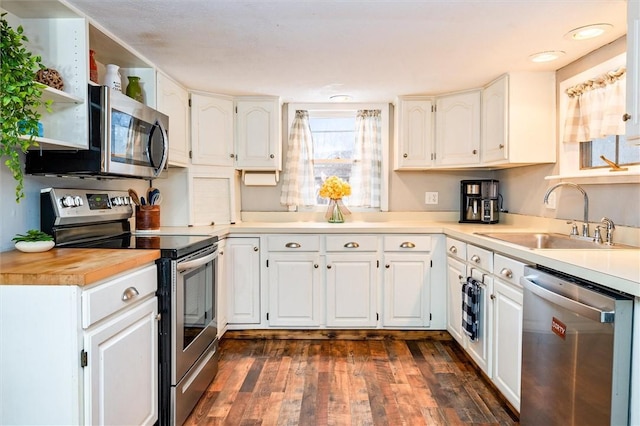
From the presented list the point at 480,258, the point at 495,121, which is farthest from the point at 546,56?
the point at 480,258

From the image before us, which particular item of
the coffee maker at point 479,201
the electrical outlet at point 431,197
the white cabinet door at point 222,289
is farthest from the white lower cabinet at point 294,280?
the coffee maker at point 479,201

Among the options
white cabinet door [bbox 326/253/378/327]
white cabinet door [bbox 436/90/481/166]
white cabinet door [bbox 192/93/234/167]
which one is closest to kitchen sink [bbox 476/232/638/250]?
white cabinet door [bbox 436/90/481/166]

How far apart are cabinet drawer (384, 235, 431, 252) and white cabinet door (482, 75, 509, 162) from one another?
0.79m

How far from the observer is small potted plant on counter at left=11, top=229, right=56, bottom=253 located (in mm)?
1710

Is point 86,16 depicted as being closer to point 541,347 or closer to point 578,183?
point 541,347

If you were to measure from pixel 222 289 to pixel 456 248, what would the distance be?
5.81 ft

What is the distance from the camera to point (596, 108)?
2.27 metres

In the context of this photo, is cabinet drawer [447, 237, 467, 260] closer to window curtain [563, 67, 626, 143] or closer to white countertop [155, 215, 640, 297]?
white countertop [155, 215, 640, 297]

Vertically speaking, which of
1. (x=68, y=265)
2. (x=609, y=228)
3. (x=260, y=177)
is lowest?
(x=68, y=265)

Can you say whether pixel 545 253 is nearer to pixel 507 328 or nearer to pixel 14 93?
pixel 507 328

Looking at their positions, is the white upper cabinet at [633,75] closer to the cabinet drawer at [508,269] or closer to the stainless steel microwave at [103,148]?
the cabinet drawer at [508,269]

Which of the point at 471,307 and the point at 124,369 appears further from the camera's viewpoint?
the point at 471,307

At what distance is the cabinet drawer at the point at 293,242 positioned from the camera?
3.18 metres

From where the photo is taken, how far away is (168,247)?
196 centimetres
